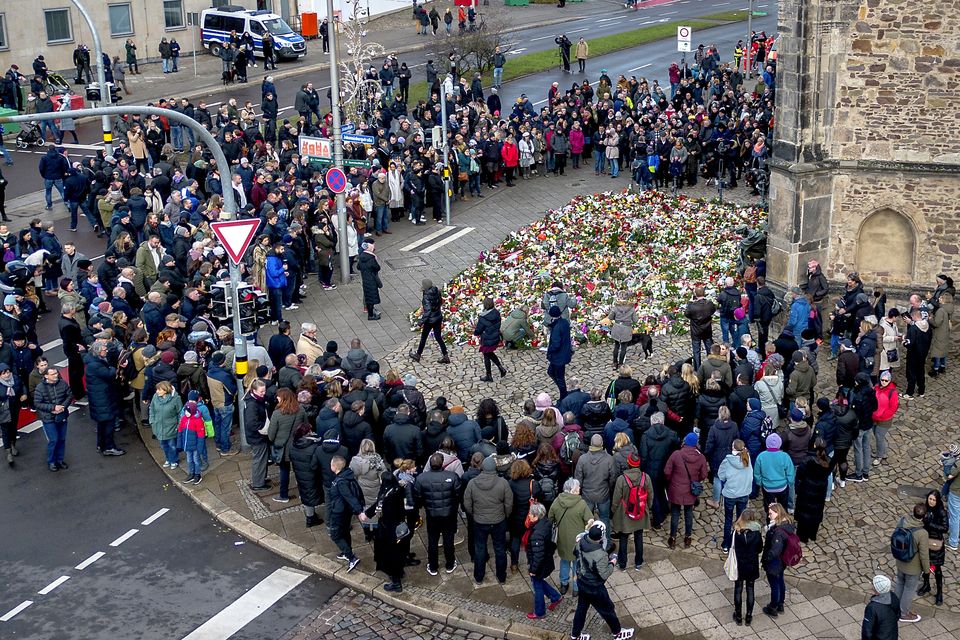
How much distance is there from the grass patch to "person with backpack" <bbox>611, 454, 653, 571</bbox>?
30.3 m

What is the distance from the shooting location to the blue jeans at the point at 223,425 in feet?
61.9

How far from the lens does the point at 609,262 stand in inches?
1002

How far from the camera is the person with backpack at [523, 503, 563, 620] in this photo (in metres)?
14.1

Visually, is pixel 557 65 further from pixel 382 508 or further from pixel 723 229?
pixel 382 508

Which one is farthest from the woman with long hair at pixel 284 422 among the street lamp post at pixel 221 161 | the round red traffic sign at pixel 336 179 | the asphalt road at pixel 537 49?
the asphalt road at pixel 537 49

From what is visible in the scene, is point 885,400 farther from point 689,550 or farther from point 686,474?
point 689,550

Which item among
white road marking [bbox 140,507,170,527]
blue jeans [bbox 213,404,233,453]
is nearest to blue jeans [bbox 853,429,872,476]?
blue jeans [bbox 213,404,233,453]

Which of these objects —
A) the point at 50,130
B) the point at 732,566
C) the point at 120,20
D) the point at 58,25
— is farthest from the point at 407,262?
the point at 120,20

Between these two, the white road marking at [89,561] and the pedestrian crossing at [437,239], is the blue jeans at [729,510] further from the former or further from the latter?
the pedestrian crossing at [437,239]

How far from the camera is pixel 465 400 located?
20594 millimetres

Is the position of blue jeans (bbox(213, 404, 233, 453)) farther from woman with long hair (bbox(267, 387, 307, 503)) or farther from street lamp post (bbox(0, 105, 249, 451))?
woman with long hair (bbox(267, 387, 307, 503))

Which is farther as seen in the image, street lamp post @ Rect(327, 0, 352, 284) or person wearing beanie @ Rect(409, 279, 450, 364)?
street lamp post @ Rect(327, 0, 352, 284)

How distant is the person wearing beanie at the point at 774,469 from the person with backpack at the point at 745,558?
1.54 meters

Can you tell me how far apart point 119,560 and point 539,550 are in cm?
552
